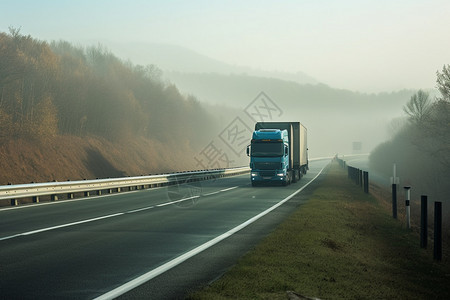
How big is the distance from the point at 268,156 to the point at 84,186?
1197 centimetres

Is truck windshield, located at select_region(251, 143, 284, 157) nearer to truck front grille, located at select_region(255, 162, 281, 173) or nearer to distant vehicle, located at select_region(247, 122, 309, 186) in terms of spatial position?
distant vehicle, located at select_region(247, 122, 309, 186)

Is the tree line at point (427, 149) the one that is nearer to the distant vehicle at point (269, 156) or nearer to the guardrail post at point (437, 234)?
the distant vehicle at point (269, 156)

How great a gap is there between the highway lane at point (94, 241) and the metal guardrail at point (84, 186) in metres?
1.24

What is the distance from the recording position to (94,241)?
443 inches

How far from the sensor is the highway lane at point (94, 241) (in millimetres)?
7324

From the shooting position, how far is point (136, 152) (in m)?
76.1

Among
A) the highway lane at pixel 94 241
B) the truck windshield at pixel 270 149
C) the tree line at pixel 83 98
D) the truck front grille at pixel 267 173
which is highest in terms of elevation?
the tree line at pixel 83 98

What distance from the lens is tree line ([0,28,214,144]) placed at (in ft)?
168

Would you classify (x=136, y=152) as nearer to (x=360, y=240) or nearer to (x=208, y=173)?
(x=208, y=173)

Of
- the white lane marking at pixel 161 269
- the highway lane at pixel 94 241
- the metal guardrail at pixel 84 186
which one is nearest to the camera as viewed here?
the white lane marking at pixel 161 269

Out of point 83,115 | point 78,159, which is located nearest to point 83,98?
point 83,115

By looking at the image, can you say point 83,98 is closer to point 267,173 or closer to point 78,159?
point 78,159

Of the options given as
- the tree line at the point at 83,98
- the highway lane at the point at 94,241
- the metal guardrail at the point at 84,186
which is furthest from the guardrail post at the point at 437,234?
the tree line at the point at 83,98

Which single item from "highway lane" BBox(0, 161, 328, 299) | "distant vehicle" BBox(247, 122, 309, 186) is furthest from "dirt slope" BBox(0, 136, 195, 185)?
"highway lane" BBox(0, 161, 328, 299)
